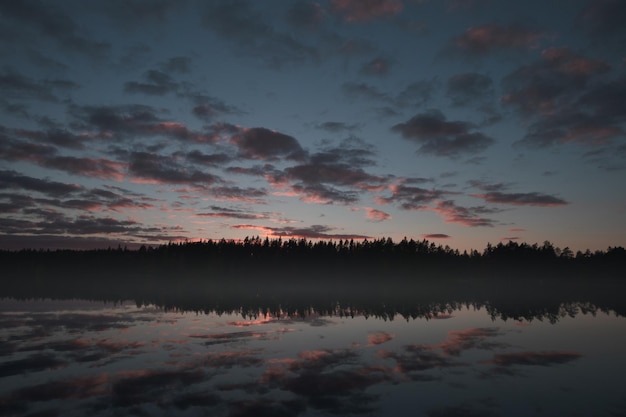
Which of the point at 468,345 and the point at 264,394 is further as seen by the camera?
the point at 468,345

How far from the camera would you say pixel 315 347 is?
30000 millimetres

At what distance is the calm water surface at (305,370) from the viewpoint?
17.0 m

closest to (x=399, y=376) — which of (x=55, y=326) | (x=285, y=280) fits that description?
(x=55, y=326)

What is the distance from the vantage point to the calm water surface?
16984 millimetres

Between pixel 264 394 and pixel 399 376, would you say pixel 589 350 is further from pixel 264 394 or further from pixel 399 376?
pixel 264 394

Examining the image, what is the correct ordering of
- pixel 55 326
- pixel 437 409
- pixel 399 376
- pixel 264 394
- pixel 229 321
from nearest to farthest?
pixel 437 409, pixel 264 394, pixel 399 376, pixel 55 326, pixel 229 321

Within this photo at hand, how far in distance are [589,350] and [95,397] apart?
33.1 m

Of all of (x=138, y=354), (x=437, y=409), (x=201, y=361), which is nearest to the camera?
(x=437, y=409)

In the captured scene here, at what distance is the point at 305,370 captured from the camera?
22922 millimetres

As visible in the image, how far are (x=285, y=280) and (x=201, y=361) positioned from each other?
559 feet

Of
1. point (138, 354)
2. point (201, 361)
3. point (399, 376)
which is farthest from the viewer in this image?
point (138, 354)

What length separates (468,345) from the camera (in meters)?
31.4

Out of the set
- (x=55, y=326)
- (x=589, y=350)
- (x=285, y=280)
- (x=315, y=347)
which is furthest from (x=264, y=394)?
(x=285, y=280)

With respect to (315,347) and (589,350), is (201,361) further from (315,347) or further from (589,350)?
(589,350)
